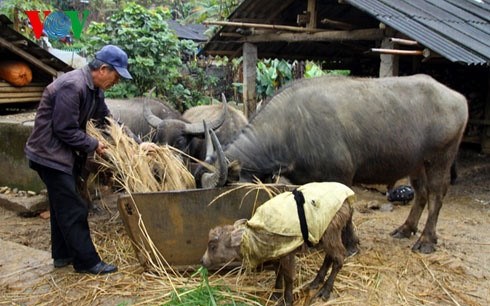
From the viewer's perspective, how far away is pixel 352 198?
379 centimetres

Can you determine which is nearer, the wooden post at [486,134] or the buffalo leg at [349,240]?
the buffalo leg at [349,240]

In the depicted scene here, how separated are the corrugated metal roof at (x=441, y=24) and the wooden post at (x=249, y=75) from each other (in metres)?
2.87

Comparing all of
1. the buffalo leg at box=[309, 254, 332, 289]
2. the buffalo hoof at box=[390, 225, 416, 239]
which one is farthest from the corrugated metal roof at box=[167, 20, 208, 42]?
the buffalo leg at box=[309, 254, 332, 289]

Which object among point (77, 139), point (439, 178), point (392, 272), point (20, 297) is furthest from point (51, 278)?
point (439, 178)

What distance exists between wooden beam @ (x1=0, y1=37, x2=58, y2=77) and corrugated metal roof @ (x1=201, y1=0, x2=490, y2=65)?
3173mm

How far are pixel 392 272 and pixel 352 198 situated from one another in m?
1.21

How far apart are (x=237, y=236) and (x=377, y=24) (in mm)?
6961

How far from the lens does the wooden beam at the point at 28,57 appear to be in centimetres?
802

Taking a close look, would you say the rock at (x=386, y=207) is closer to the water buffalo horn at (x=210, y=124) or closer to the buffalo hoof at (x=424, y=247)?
the buffalo hoof at (x=424, y=247)

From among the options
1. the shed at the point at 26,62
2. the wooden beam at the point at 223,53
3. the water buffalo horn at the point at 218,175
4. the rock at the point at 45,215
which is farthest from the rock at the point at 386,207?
the shed at the point at 26,62

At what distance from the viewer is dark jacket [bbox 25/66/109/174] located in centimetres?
401

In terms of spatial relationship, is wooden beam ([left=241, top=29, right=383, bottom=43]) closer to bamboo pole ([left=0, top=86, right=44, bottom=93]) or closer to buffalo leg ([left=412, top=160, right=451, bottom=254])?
buffalo leg ([left=412, top=160, right=451, bottom=254])

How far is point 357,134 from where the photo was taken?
15.9 ft

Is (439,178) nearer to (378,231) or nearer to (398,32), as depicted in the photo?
(378,231)
